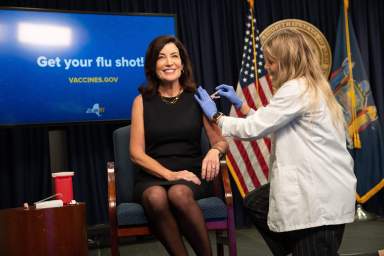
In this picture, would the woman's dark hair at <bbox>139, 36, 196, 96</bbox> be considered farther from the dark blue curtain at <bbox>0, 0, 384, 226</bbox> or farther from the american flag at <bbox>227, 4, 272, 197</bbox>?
the american flag at <bbox>227, 4, 272, 197</bbox>

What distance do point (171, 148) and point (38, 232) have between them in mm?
856

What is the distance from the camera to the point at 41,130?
13.6ft

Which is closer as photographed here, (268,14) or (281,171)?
(281,171)

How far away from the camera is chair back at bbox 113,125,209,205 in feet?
9.41

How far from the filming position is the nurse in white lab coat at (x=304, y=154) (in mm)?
2002

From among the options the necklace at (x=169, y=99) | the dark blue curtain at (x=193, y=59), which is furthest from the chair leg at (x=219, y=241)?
the dark blue curtain at (x=193, y=59)

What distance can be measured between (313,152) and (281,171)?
156 mm

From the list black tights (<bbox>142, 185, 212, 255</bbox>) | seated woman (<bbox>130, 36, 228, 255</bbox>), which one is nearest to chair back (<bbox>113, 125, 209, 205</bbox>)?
seated woman (<bbox>130, 36, 228, 255</bbox>)

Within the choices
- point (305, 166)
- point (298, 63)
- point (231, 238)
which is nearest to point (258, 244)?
point (231, 238)

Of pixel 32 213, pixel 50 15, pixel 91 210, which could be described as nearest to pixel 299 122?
pixel 32 213

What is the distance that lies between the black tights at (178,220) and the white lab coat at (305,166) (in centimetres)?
39

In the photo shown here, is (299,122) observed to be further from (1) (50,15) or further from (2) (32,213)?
(1) (50,15)

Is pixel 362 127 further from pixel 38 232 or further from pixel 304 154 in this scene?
pixel 38 232

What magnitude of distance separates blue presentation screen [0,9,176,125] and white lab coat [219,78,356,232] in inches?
80.2
